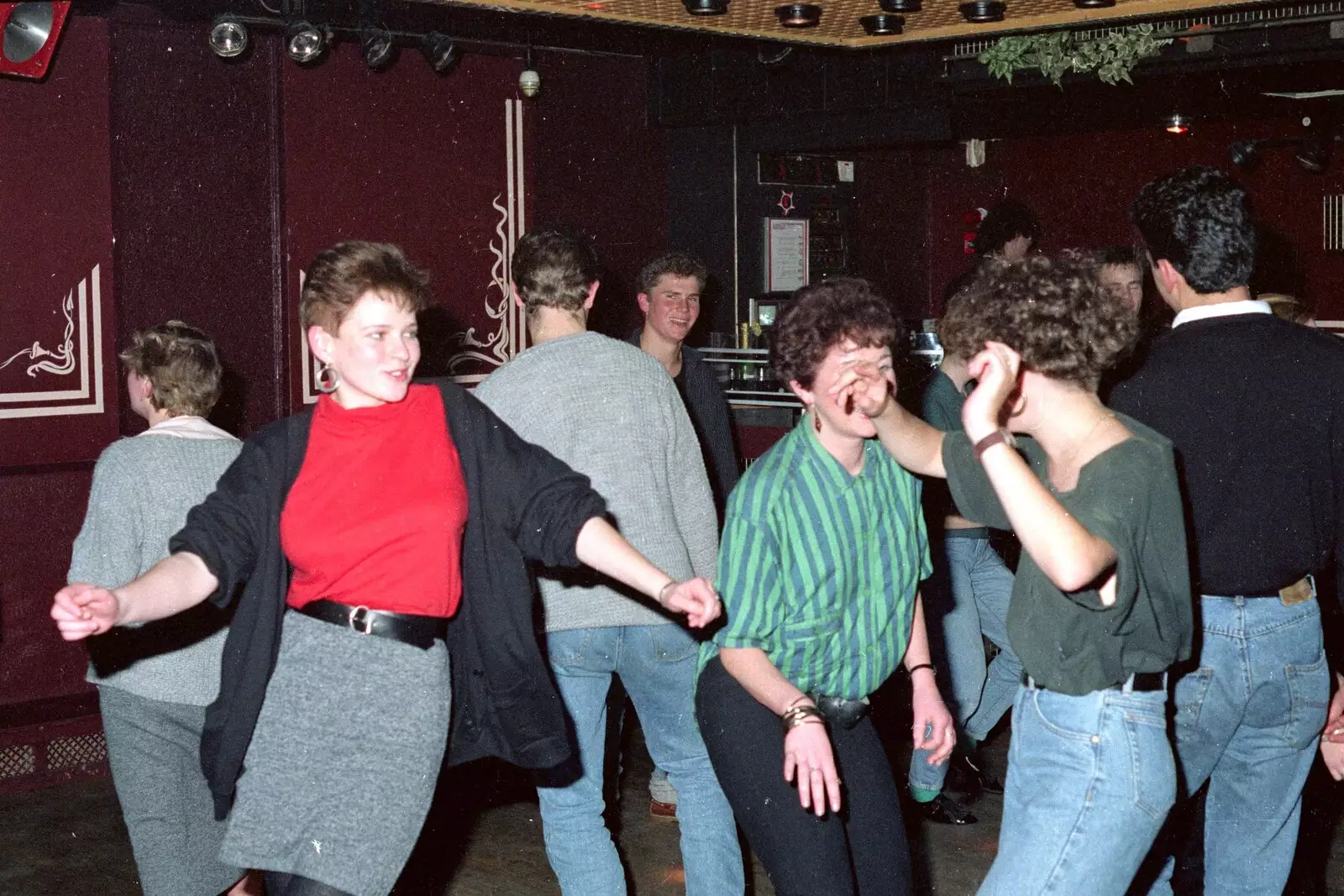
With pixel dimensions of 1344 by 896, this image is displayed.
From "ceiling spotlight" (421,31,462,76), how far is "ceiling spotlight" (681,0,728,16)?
5.36 ft

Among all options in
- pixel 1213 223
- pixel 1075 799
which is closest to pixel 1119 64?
pixel 1213 223

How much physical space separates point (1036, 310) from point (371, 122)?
4274 mm

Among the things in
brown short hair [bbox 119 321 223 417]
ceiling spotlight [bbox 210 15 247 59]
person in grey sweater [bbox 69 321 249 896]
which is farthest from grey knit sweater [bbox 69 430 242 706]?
ceiling spotlight [bbox 210 15 247 59]

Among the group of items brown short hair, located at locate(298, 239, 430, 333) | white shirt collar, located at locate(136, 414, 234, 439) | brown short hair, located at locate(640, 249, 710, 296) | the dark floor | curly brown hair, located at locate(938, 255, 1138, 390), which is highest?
brown short hair, located at locate(640, 249, 710, 296)

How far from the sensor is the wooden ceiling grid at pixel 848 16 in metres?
4.53

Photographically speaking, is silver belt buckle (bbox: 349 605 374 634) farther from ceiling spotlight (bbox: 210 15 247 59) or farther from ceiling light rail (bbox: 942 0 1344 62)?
ceiling light rail (bbox: 942 0 1344 62)

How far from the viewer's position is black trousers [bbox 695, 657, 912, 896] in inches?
96.6

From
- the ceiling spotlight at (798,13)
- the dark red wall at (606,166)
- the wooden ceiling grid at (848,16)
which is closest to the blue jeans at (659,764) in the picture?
the wooden ceiling grid at (848,16)

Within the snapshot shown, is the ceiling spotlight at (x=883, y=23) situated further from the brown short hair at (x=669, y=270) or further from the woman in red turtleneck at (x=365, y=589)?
the woman in red turtleneck at (x=365, y=589)

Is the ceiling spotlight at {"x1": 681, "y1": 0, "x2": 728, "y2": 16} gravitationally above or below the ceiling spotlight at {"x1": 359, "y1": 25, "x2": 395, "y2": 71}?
below

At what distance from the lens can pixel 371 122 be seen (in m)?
6.00

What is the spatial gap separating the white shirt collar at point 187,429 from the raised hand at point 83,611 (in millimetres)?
1118

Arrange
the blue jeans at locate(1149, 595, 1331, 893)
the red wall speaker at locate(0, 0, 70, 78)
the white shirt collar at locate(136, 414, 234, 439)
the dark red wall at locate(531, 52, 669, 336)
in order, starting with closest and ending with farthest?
1. the blue jeans at locate(1149, 595, 1331, 893)
2. the white shirt collar at locate(136, 414, 234, 439)
3. the red wall speaker at locate(0, 0, 70, 78)
4. the dark red wall at locate(531, 52, 669, 336)

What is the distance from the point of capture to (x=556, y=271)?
3354mm
